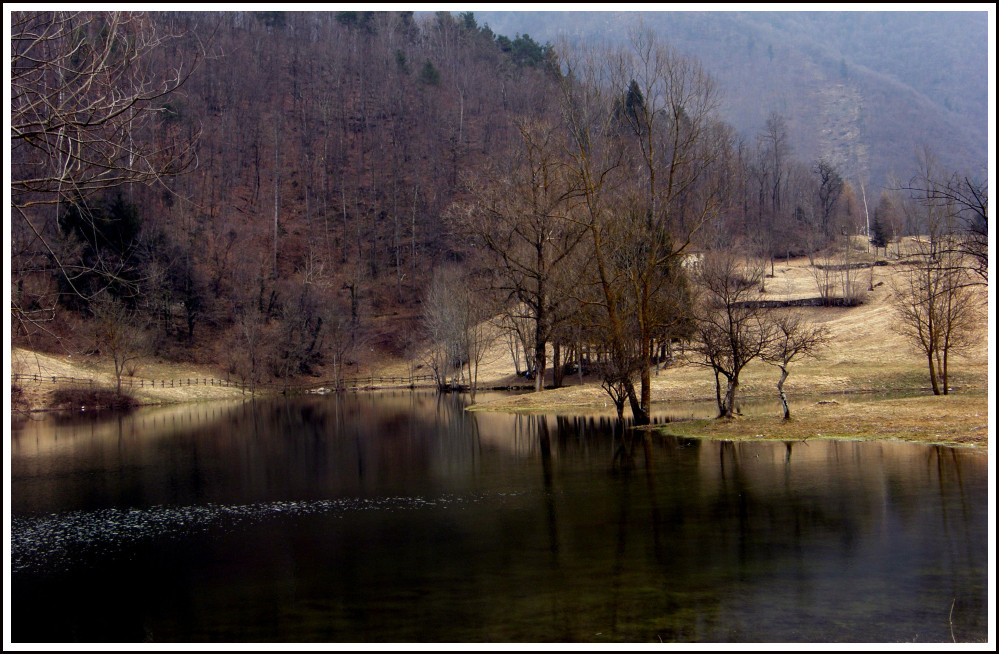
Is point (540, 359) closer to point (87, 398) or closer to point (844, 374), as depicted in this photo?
point (844, 374)

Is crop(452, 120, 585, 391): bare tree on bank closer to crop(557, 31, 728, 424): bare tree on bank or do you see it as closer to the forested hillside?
the forested hillside

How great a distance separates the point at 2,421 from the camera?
6.54 metres

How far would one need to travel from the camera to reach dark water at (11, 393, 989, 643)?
31.4ft

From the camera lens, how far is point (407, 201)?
329 feet

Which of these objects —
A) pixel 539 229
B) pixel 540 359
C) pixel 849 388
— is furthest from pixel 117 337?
pixel 849 388

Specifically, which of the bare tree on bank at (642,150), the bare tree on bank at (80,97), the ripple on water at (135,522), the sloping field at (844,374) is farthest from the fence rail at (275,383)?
the bare tree on bank at (80,97)

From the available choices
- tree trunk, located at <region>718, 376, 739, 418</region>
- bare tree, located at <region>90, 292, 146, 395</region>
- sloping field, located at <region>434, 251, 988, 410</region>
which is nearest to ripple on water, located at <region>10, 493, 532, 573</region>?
tree trunk, located at <region>718, 376, 739, 418</region>

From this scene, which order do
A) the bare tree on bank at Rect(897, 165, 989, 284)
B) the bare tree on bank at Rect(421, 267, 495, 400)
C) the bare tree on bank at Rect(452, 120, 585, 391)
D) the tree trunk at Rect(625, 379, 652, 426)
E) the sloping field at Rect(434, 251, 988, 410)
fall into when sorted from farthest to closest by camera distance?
the bare tree on bank at Rect(421, 267, 495, 400), the bare tree on bank at Rect(452, 120, 585, 391), the sloping field at Rect(434, 251, 988, 410), the tree trunk at Rect(625, 379, 652, 426), the bare tree on bank at Rect(897, 165, 989, 284)

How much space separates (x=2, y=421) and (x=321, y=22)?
138 m

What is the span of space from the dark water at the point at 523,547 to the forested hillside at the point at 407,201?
6413mm

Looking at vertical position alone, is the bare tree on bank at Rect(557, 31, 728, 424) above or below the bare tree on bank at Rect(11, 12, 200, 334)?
above

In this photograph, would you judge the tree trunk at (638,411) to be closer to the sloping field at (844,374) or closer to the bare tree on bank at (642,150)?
the bare tree on bank at (642,150)

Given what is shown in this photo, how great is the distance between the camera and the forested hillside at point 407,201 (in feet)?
95.4

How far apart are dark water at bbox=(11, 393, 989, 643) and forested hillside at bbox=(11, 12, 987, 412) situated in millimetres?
6413
